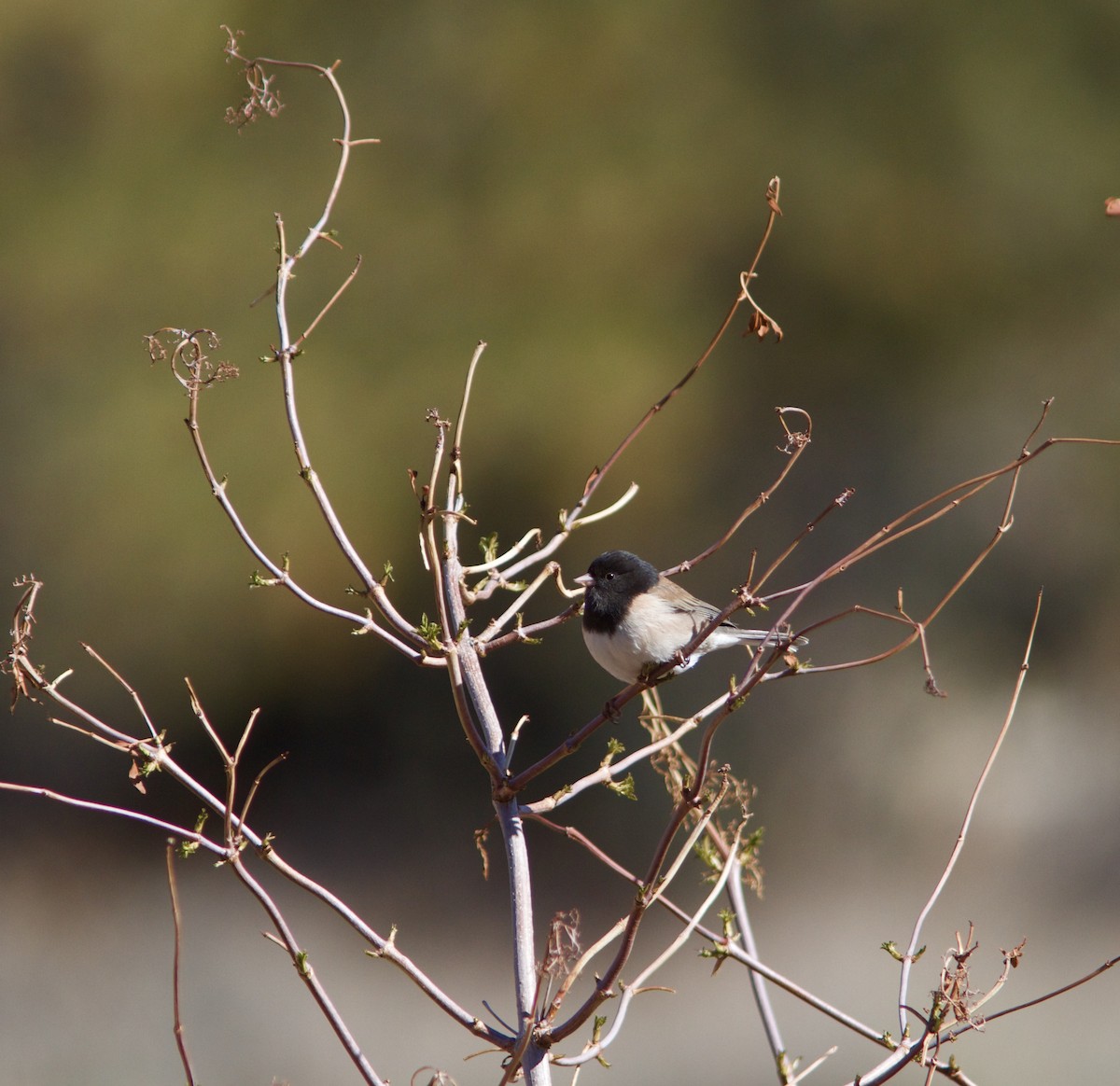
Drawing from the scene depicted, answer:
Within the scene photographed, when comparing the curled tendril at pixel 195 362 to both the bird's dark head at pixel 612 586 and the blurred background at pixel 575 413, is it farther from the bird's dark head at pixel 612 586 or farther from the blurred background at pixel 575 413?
the blurred background at pixel 575 413

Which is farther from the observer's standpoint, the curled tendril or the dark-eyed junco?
the dark-eyed junco

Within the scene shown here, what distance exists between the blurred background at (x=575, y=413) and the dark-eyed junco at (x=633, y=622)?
3.20m

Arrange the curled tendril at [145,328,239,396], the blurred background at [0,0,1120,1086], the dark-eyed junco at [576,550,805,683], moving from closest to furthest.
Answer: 1. the curled tendril at [145,328,239,396]
2. the dark-eyed junco at [576,550,805,683]
3. the blurred background at [0,0,1120,1086]

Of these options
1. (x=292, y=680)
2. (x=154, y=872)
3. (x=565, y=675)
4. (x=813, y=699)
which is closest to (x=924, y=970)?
(x=813, y=699)

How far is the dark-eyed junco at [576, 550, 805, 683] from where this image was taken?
2.12m

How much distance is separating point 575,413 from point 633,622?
11.6 ft

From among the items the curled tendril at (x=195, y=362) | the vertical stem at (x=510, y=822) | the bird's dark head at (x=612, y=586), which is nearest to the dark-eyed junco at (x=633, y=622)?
the bird's dark head at (x=612, y=586)

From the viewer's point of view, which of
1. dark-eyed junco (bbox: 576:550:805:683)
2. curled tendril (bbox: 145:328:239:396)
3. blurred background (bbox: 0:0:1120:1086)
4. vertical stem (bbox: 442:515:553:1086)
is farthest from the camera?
blurred background (bbox: 0:0:1120:1086)

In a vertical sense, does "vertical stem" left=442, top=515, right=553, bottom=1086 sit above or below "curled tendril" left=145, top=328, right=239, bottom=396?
below

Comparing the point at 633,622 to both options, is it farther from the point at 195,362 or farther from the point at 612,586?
the point at 195,362

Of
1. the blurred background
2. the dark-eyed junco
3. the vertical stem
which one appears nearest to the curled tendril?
the vertical stem

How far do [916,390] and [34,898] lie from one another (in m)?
5.02

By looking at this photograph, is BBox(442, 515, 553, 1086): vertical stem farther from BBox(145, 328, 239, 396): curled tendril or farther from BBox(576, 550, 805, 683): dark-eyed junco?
BBox(576, 550, 805, 683): dark-eyed junco

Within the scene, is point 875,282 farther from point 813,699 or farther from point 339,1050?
point 339,1050
